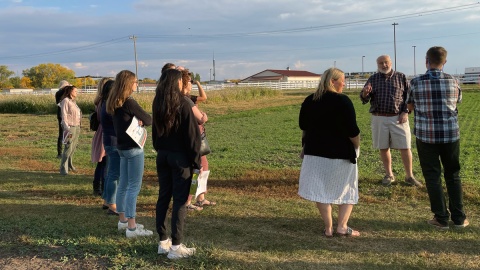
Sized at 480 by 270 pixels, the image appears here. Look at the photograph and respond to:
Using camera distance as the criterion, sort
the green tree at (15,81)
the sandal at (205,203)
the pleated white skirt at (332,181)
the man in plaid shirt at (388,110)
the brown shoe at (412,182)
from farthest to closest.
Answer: the green tree at (15,81), the brown shoe at (412,182), the man in plaid shirt at (388,110), the sandal at (205,203), the pleated white skirt at (332,181)

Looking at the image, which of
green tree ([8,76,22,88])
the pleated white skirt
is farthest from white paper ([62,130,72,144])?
green tree ([8,76,22,88])

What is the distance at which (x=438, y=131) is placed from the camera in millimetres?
4859

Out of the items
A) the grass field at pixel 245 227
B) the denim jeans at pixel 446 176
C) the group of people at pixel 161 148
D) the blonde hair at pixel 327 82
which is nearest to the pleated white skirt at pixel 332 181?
the grass field at pixel 245 227

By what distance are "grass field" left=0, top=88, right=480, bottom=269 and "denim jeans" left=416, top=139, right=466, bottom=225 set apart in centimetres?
23

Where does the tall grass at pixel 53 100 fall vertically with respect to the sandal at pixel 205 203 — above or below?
above

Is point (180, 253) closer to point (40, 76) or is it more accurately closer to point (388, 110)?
point (388, 110)

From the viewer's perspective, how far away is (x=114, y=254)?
4145mm

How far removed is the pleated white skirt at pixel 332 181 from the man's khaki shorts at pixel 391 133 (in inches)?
99.5

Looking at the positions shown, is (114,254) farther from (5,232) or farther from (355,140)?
(355,140)

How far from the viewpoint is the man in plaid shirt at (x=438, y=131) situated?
487cm

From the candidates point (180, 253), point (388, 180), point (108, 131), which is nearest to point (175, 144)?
point (180, 253)

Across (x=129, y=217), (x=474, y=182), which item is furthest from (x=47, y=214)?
(x=474, y=182)

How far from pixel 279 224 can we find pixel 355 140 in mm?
1429

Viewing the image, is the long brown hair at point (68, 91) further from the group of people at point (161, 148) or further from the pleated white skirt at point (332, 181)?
the pleated white skirt at point (332, 181)
